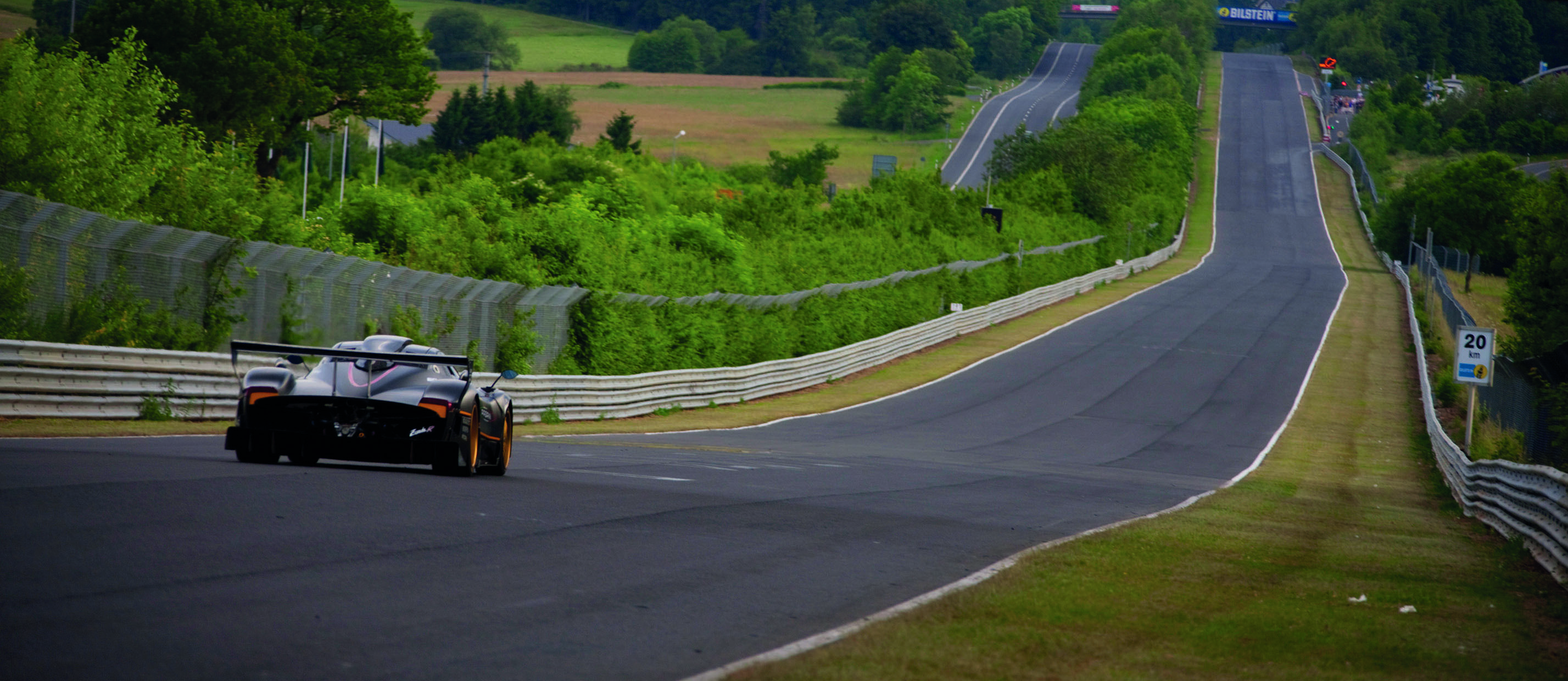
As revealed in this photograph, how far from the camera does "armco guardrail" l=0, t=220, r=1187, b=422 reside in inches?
609

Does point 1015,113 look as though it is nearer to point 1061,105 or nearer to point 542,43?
point 1061,105

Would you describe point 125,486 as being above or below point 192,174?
below

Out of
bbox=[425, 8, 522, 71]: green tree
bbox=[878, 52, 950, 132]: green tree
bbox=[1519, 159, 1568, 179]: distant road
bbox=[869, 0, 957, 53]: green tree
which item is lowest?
bbox=[1519, 159, 1568, 179]: distant road

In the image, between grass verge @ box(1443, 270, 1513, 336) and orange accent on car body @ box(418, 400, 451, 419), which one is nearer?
orange accent on car body @ box(418, 400, 451, 419)

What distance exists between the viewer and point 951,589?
353 inches

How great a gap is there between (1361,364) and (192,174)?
37.1m

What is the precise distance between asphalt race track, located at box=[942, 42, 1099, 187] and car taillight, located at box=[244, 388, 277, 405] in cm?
8745

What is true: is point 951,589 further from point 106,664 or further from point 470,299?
point 470,299

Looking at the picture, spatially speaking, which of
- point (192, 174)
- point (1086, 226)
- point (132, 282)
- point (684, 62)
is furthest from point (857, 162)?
point (132, 282)

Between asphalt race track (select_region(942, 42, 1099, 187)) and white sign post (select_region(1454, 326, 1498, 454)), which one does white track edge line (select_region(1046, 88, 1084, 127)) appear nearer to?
asphalt race track (select_region(942, 42, 1099, 187))

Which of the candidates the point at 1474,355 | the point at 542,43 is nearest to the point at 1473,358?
the point at 1474,355

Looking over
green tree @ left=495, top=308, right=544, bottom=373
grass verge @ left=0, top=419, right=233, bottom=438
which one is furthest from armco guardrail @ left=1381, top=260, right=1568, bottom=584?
green tree @ left=495, top=308, right=544, bottom=373

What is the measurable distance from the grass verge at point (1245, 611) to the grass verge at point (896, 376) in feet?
41.4

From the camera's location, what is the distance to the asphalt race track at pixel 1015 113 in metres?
115
